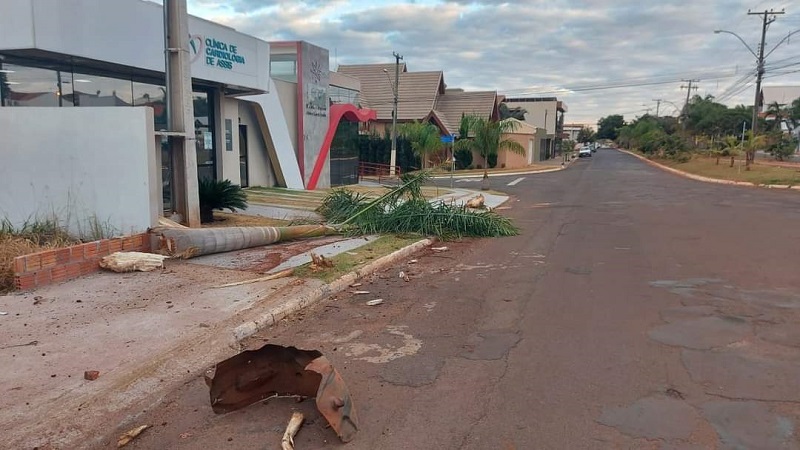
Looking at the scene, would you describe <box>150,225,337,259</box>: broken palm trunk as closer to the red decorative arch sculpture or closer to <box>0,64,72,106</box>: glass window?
<box>0,64,72,106</box>: glass window

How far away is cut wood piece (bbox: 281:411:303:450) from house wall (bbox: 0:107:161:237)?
604 centimetres

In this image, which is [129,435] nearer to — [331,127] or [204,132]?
[204,132]

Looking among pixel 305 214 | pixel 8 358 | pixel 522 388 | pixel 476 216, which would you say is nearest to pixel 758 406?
pixel 522 388

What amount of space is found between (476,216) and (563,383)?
8516mm

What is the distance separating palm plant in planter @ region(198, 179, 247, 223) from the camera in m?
12.4

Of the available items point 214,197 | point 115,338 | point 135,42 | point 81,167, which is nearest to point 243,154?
point 135,42

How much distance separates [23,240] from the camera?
8008mm

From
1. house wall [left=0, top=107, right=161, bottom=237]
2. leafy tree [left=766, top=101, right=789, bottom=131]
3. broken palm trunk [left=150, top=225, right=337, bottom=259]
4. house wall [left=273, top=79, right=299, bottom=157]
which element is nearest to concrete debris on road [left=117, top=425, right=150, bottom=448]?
broken palm trunk [left=150, top=225, right=337, bottom=259]

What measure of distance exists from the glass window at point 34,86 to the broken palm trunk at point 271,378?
33.0ft

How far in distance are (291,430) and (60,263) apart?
506 centimetres

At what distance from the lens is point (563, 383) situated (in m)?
4.85

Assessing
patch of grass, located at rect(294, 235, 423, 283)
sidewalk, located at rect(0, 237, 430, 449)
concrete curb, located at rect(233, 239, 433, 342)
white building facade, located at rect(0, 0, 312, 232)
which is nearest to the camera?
sidewalk, located at rect(0, 237, 430, 449)

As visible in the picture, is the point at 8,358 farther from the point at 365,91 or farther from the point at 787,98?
the point at 787,98

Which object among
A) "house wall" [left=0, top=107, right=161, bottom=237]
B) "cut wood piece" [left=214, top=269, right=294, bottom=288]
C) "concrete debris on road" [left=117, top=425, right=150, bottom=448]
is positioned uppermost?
"house wall" [left=0, top=107, right=161, bottom=237]
